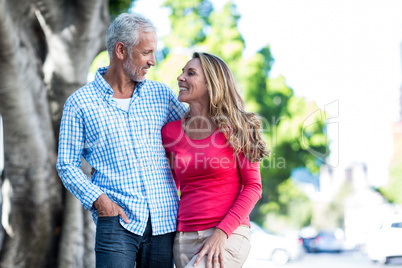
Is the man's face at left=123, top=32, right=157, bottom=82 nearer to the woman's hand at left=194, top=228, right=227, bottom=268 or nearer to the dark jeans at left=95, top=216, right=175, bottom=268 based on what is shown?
the dark jeans at left=95, top=216, right=175, bottom=268

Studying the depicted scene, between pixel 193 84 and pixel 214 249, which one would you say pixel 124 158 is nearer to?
pixel 193 84

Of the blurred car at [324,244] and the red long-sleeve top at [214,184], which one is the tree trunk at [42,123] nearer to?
the red long-sleeve top at [214,184]

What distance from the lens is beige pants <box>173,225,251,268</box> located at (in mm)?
2605

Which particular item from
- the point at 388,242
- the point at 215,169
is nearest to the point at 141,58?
the point at 215,169

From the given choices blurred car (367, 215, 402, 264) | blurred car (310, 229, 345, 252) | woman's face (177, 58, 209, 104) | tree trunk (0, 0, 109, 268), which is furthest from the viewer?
blurred car (310, 229, 345, 252)

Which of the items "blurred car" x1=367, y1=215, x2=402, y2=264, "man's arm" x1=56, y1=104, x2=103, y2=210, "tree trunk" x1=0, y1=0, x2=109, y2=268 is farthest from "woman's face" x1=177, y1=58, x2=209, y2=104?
"blurred car" x1=367, y1=215, x2=402, y2=264

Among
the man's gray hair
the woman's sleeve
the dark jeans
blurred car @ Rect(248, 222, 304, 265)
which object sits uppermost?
the man's gray hair

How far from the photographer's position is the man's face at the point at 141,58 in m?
2.93

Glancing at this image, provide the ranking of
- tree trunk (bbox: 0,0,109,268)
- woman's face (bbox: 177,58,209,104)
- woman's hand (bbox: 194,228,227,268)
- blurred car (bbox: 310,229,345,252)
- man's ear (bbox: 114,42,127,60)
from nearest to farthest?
1. woman's hand (bbox: 194,228,227,268)
2. woman's face (bbox: 177,58,209,104)
3. man's ear (bbox: 114,42,127,60)
4. tree trunk (bbox: 0,0,109,268)
5. blurred car (bbox: 310,229,345,252)

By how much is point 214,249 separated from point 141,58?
124 centimetres

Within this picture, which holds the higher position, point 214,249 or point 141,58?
point 141,58

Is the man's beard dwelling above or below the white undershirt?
above

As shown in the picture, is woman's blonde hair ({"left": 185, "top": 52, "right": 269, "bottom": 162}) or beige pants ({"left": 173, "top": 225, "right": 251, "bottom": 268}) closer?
beige pants ({"left": 173, "top": 225, "right": 251, "bottom": 268})

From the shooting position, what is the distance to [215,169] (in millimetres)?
2697
